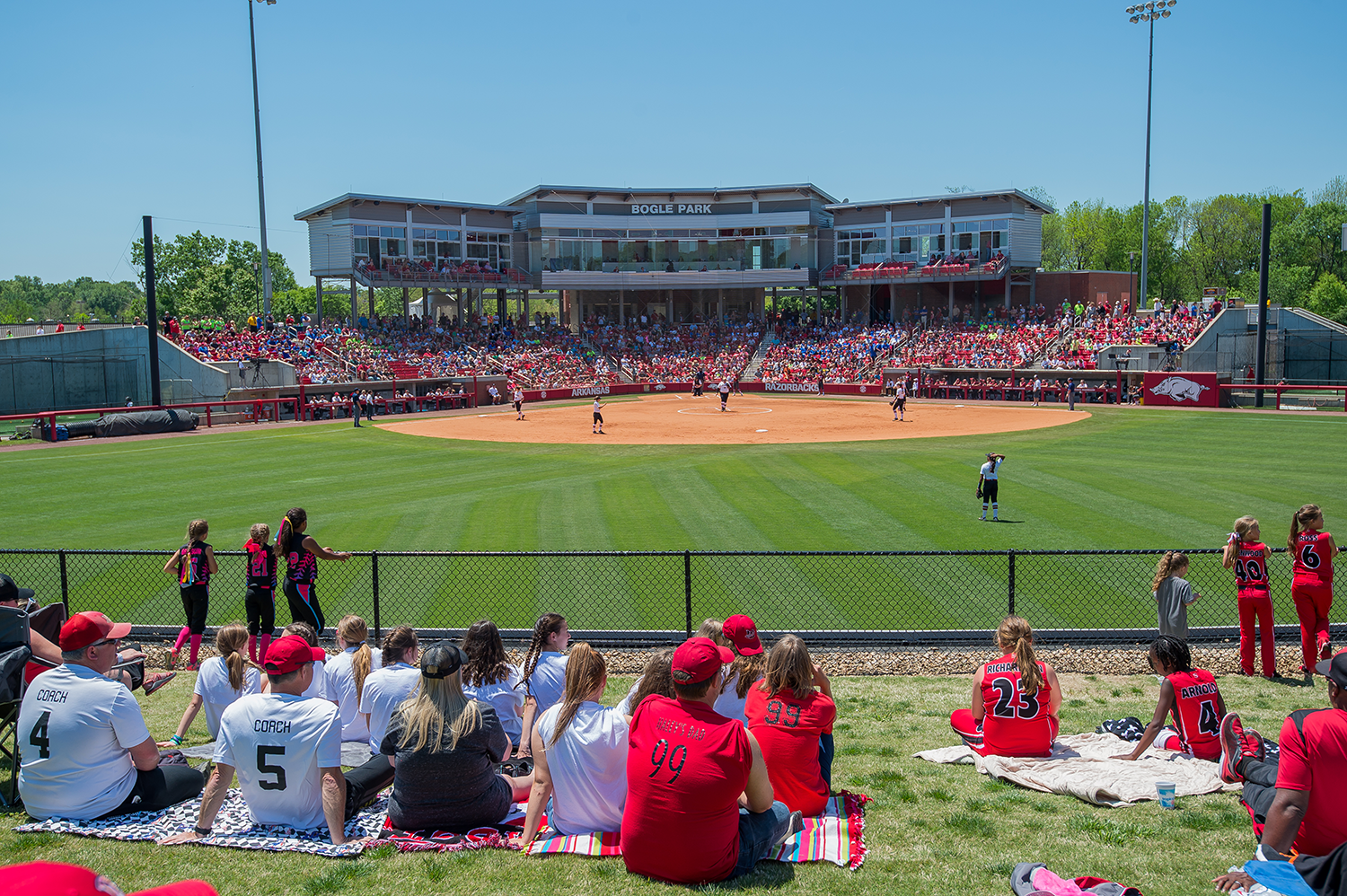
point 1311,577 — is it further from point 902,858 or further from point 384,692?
point 384,692

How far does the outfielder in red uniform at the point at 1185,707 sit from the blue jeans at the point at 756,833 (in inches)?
Answer: 127

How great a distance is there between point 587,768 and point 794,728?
4.61 ft

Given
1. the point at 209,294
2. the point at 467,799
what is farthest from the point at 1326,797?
the point at 209,294

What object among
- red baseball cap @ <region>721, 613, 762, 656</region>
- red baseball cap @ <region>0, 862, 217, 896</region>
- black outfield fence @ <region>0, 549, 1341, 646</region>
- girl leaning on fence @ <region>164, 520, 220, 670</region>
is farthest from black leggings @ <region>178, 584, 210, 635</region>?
red baseball cap @ <region>0, 862, 217, 896</region>

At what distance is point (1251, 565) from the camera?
9844mm

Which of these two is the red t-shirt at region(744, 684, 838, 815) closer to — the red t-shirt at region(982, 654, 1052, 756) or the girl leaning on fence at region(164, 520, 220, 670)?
the red t-shirt at region(982, 654, 1052, 756)

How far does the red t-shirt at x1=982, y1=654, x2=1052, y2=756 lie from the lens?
716cm

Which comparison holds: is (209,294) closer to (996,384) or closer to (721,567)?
(996,384)

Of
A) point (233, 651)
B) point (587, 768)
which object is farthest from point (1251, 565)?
point (233, 651)

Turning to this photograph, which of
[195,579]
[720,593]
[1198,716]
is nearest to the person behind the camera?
[1198,716]

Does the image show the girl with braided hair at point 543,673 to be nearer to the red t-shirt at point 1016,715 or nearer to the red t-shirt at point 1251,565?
the red t-shirt at point 1016,715

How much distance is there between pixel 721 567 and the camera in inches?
585

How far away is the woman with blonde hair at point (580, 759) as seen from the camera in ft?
18.1

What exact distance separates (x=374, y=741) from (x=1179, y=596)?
26.8 ft
